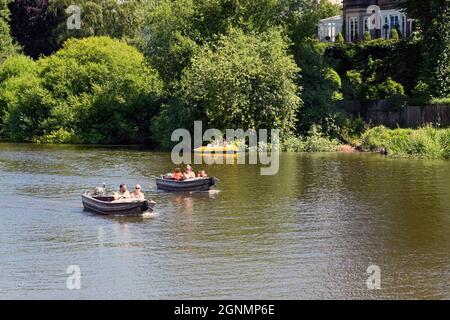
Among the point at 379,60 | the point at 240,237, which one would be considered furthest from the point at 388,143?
the point at 240,237

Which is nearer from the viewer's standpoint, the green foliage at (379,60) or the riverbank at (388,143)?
the riverbank at (388,143)

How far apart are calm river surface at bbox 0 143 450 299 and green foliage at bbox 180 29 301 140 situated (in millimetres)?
12821

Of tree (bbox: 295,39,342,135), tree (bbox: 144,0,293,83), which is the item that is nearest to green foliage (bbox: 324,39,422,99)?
tree (bbox: 295,39,342,135)

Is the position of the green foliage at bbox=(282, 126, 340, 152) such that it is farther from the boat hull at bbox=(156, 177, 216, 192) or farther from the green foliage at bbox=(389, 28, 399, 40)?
the boat hull at bbox=(156, 177, 216, 192)

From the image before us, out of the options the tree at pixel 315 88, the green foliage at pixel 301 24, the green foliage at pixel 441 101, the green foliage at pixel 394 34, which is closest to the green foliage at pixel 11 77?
the green foliage at pixel 301 24

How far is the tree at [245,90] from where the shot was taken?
2394 inches

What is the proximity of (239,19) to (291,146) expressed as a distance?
11.3m

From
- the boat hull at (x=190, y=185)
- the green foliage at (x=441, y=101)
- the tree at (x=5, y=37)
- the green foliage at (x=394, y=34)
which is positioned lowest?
the boat hull at (x=190, y=185)

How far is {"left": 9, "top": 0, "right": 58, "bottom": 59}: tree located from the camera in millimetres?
94625

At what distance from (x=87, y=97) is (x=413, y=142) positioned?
27644mm

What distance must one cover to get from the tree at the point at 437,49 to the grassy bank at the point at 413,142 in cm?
578

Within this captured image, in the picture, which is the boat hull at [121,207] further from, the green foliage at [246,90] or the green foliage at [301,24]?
the green foliage at [301,24]

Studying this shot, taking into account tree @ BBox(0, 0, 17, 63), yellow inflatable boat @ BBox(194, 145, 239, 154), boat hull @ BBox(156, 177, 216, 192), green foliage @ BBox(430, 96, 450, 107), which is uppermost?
tree @ BBox(0, 0, 17, 63)

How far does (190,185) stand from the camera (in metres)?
40.5
